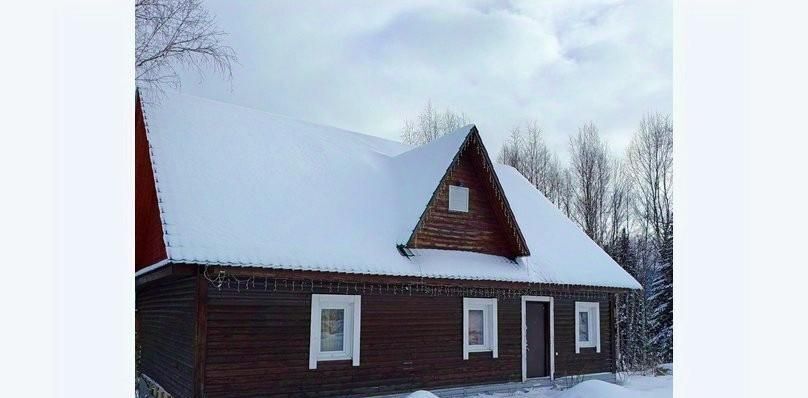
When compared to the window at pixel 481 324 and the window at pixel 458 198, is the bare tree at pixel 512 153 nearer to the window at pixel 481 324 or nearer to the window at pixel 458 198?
the window at pixel 458 198

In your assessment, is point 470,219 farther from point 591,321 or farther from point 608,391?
point 591,321

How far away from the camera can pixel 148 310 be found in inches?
438

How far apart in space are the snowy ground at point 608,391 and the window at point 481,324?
0.83m

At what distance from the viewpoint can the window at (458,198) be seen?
11.3 meters

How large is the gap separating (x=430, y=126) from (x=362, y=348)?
14.5 m

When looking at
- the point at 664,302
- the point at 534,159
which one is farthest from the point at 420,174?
the point at 534,159

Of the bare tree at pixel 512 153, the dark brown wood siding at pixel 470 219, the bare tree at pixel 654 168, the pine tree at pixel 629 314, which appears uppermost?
the bare tree at pixel 512 153

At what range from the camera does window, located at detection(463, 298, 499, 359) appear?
36.6ft

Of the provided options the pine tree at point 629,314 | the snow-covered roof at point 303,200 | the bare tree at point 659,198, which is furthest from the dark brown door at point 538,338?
the pine tree at point 629,314

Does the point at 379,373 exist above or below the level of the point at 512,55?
below

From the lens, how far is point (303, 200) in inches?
410
